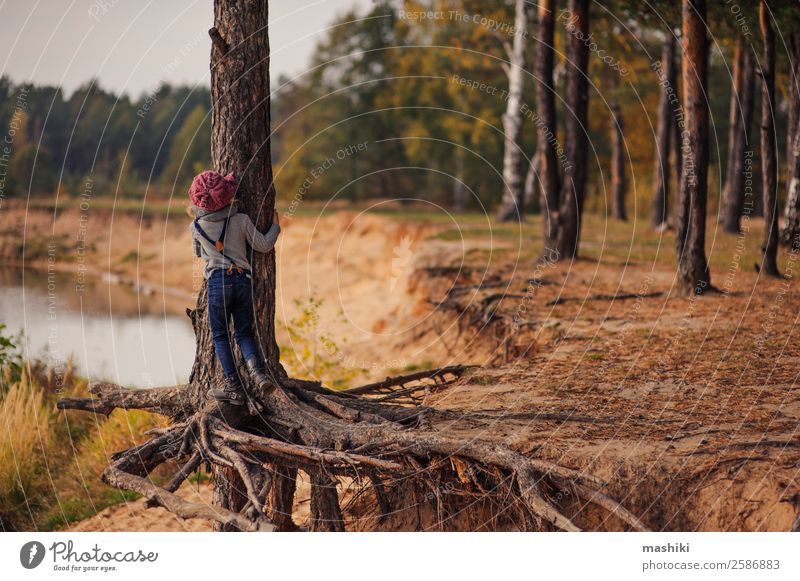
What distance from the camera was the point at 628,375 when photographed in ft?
28.3

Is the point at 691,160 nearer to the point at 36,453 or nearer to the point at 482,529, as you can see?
the point at 482,529

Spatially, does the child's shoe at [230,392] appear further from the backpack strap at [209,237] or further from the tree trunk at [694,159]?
the tree trunk at [694,159]

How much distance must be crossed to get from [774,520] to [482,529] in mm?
2053

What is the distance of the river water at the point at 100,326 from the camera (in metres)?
14.9

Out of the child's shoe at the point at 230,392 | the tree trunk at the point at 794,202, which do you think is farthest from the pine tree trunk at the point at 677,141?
the child's shoe at the point at 230,392

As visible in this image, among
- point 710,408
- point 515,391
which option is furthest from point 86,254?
point 710,408

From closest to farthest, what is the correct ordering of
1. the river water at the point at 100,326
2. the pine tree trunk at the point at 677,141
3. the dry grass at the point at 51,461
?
the dry grass at the point at 51,461 < the river water at the point at 100,326 < the pine tree trunk at the point at 677,141

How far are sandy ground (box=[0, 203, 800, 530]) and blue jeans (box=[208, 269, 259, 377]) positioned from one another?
5.41 ft

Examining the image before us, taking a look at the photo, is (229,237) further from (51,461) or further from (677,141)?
(677,141)

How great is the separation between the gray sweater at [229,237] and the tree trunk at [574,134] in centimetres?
855

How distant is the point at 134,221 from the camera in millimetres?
24906

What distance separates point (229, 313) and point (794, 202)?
31.1 feet

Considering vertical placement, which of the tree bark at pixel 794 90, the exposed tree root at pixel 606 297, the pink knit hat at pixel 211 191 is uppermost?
the tree bark at pixel 794 90

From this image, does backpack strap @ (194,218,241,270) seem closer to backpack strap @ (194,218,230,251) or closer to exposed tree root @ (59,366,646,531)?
backpack strap @ (194,218,230,251)
